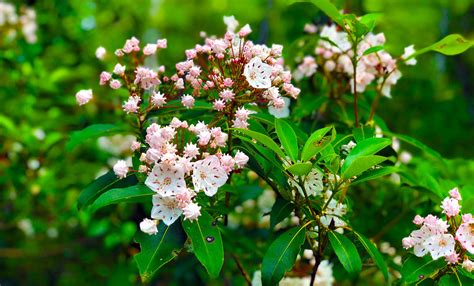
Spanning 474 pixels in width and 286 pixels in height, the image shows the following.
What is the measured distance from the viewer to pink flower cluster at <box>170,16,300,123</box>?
4.66ft

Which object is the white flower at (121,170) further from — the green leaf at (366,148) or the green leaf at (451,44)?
the green leaf at (451,44)

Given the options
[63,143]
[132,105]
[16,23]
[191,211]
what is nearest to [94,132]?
[132,105]

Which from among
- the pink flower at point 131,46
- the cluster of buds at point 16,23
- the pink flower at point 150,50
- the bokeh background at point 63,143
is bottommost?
the bokeh background at point 63,143

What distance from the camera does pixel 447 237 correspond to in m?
1.36

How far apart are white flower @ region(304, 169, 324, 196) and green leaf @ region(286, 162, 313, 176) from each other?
0.10 metres

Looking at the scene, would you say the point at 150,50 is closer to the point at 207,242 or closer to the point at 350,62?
the point at 207,242

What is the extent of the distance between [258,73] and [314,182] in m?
0.29

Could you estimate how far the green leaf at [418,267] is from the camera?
4.58 feet

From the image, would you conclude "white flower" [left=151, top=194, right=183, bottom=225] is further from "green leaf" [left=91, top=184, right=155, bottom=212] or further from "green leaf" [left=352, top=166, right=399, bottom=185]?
"green leaf" [left=352, top=166, right=399, bottom=185]

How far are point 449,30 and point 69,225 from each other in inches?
280

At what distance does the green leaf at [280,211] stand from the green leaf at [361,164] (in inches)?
8.1

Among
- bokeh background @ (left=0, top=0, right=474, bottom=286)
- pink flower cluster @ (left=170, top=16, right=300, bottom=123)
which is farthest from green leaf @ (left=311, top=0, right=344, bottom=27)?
bokeh background @ (left=0, top=0, right=474, bottom=286)

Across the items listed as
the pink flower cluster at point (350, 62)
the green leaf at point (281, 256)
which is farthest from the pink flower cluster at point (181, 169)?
the pink flower cluster at point (350, 62)

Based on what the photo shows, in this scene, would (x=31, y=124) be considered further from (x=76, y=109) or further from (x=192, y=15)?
(x=192, y=15)
